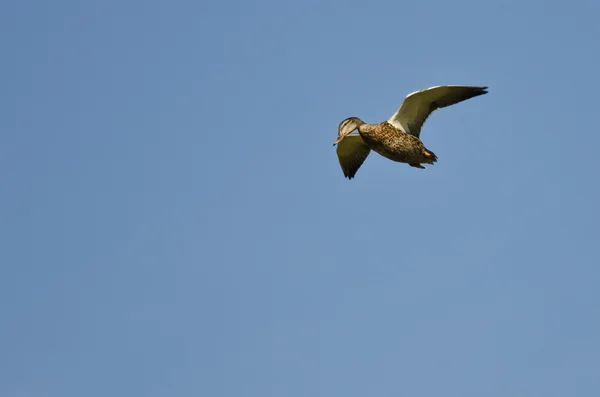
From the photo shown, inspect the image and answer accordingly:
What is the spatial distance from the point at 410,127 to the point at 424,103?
909 millimetres

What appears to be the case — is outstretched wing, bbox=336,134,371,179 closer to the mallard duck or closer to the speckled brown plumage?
the mallard duck

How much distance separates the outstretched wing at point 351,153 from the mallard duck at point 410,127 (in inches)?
59.3

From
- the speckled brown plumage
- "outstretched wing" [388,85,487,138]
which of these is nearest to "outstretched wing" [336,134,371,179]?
the speckled brown plumage

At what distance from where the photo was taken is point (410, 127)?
31.9m

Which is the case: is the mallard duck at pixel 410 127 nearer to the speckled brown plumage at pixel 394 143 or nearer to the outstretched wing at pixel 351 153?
the speckled brown plumage at pixel 394 143

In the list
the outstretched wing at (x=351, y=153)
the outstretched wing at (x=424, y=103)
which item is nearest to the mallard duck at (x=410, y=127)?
the outstretched wing at (x=424, y=103)

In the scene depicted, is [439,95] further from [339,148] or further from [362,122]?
[339,148]

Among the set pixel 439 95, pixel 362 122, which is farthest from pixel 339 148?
pixel 439 95

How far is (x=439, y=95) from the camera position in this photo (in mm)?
31109

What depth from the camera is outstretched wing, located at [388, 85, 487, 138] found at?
100 feet

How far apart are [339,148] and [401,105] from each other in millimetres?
4492

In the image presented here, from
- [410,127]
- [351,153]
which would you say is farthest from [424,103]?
[351,153]

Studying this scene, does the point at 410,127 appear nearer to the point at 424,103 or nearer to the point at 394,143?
the point at 394,143

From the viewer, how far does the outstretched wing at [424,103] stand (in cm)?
3058
